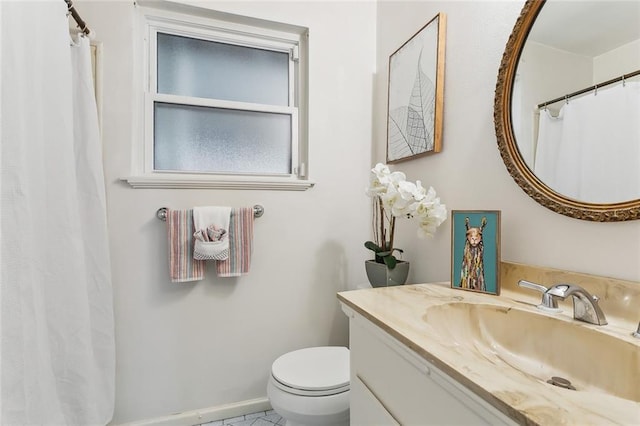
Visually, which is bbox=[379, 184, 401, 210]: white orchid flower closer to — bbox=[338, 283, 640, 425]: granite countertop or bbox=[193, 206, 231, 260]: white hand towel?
bbox=[338, 283, 640, 425]: granite countertop

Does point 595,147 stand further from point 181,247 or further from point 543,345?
point 181,247

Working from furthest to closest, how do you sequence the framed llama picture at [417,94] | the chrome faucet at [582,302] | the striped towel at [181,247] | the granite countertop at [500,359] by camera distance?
the striped towel at [181,247] → the framed llama picture at [417,94] → the chrome faucet at [582,302] → the granite countertop at [500,359]

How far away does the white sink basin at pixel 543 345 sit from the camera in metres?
0.58

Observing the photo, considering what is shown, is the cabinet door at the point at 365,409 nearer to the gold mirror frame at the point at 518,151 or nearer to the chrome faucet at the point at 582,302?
the chrome faucet at the point at 582,302

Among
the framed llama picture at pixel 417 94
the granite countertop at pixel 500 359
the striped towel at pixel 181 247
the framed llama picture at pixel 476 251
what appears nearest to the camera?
the granite countertop at pixel 500 359

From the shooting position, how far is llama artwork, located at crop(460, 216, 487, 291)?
0.94 metres

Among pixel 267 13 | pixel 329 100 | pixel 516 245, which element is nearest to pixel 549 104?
pixel 516 245

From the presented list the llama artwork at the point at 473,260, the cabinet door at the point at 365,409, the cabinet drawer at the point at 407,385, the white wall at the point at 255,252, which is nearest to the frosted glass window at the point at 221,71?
the white wall at the point at 255,252

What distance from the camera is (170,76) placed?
152 cm

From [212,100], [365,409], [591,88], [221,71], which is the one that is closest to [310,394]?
[365,409]

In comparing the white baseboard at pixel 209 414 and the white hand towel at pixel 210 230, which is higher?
the white hand towel at pixel 210 230

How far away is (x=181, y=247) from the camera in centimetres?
137

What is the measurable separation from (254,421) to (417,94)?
1.71 meters

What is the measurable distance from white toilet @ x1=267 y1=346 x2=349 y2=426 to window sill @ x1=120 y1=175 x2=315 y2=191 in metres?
0.82
